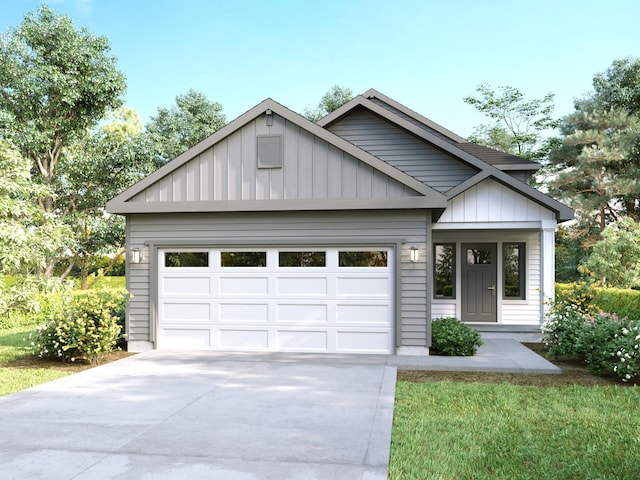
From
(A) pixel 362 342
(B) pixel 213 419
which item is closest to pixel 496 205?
(A) pixel 362 342

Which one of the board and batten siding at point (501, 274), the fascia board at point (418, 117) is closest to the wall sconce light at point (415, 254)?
the board and batten siding at point (501, 274)

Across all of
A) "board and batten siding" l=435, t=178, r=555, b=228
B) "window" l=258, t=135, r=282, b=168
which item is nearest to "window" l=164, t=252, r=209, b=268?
"window" l=258, t=135, r=282, b=168

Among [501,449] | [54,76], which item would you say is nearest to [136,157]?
[54,76]

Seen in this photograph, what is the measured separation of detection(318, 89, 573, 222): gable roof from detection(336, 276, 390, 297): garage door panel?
355 centimetres

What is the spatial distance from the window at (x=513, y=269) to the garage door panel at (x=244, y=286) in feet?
25.0

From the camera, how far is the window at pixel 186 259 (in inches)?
426

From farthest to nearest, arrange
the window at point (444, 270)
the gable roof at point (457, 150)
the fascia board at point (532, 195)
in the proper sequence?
the window at point (444, 270) → the gable roof at point (457, 150) → the fascia board at point (532, 195)

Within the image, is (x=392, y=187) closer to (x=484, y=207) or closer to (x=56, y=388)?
(x=484, y=207)

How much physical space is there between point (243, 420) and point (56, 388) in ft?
10.8

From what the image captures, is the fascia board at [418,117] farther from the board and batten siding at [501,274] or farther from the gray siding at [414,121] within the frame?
the board and batten siding at [501,274]

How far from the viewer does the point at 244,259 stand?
1068 cm

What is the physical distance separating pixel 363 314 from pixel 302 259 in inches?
63.1

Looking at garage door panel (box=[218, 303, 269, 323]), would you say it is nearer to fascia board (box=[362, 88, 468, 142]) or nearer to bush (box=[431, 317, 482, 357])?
bush (box=[431, 317, 482, 357])

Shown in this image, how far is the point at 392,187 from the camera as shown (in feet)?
32.6
